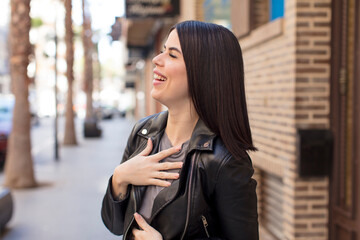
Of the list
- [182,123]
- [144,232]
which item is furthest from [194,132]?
[144,232]

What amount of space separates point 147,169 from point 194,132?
240 mm

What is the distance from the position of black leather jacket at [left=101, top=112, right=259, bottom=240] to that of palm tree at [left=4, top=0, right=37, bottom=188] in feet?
30.7

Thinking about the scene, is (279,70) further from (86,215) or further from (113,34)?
(113,34)

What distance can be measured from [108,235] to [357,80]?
393 centimetres

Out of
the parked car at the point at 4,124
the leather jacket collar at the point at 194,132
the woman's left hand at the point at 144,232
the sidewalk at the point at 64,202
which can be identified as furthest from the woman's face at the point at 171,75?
the parked car at the point at 4,124

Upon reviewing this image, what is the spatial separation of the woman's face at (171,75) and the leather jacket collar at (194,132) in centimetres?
14

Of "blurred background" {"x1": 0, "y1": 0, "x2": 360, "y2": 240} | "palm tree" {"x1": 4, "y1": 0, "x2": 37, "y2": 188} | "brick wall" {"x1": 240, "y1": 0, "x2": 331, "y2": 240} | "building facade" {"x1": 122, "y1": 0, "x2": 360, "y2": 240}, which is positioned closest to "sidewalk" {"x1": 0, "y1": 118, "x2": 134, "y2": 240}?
"blurred background" {"x1": 0, "y1": 0, "x2": 360, "y2": 240}

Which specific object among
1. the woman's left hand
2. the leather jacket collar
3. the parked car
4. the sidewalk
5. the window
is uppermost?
the window

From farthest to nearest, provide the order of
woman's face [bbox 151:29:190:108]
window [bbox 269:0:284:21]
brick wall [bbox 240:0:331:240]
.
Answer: window [bbox 269:0:284:21], brick wall [bbox 240:0:331:240], woman's face [bbox 151:29:190:108]

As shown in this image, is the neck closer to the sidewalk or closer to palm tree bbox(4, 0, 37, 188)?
the sidewalk

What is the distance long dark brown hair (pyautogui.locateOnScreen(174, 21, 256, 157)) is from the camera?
1938mm

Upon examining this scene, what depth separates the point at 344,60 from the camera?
502cm

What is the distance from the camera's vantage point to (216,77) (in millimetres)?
1942

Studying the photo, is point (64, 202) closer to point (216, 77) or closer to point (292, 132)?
point (292, 132)
